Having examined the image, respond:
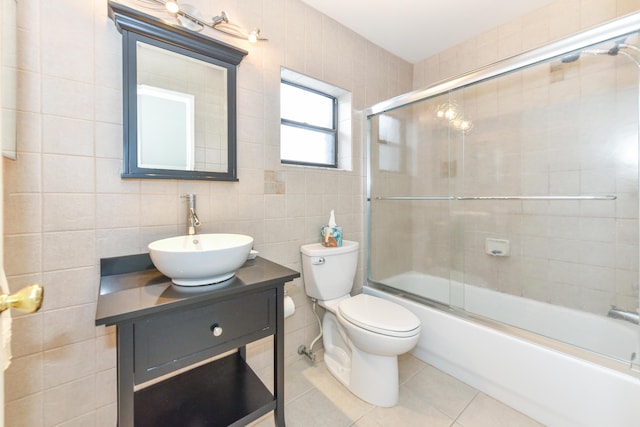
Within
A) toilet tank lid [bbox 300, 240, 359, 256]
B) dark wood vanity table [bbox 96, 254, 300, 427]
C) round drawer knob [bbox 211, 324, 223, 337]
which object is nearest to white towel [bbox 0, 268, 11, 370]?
dark wood vanity table [bbox 96, 254, 300, 427]

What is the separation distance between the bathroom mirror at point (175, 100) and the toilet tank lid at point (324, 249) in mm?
594

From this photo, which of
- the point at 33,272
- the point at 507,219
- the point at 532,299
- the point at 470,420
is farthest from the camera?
the point at 507,219

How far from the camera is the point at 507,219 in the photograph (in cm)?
194

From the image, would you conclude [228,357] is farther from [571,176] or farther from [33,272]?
[571,176]

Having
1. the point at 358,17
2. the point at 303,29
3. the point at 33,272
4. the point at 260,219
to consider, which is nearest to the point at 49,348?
the point at 33,272

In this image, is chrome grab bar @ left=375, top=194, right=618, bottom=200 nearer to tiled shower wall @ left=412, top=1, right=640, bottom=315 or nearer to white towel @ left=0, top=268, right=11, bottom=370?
tiled shower wall @ left=412, top=1, right=640, bottom=315

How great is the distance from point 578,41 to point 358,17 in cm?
121

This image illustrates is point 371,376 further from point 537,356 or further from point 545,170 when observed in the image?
point 545,170

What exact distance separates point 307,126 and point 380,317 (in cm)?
130

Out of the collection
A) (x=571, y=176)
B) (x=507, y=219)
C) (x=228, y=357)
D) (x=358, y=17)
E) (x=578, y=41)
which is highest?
(x=358, y=17)

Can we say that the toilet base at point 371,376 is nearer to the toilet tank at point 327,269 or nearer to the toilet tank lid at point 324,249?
the toilet tank at point 327,269

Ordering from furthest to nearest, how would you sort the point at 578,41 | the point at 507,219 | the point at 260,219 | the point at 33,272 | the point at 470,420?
1. the point at 507,219
2. the point at 260,219
3. the point at 470,420
4. the point at 578,41
5. the point at 33,272

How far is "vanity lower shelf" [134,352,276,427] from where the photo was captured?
3.39ft

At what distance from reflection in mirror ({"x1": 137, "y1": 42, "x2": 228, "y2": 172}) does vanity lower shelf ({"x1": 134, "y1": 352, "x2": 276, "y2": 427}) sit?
959 millimetres
